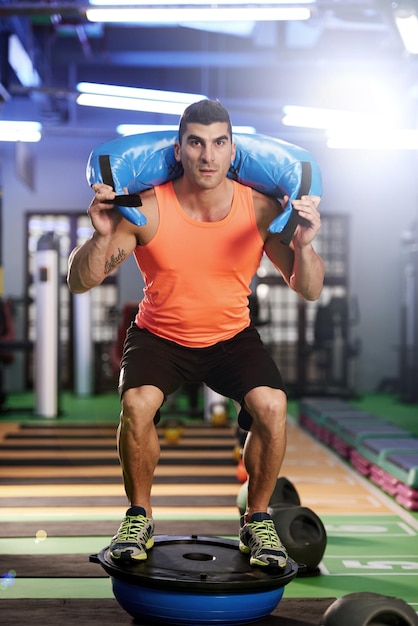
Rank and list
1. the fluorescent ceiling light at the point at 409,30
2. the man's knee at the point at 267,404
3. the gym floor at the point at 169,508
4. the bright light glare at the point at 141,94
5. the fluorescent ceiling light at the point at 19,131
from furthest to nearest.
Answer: the fluorescent ceiling light at the point at 19,131
the bright light glare at the point at 141,94
the fluorescent ceiling light at the point at 409,30
the gym floor at the point at 169,508
the man's knee at the point at 267,404

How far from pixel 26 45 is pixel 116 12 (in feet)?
9.81

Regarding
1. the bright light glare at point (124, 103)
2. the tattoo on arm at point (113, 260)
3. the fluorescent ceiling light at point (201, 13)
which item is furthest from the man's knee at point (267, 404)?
the bright light glare at point (124, 103)

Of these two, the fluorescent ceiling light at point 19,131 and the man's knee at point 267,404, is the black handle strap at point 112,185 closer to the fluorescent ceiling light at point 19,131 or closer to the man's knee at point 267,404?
the man's knee at point 267,404

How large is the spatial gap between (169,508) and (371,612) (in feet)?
7.81

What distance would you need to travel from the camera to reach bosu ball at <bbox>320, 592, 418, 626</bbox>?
1879 millimetres

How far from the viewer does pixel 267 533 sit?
247 centimetres

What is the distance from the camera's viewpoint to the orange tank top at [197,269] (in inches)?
101

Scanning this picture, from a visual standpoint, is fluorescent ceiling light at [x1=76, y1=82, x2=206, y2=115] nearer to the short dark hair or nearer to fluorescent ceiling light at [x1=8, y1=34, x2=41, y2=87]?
fluorescent ceiling light at [x1=8, y1=34, x2=41, y2=87]

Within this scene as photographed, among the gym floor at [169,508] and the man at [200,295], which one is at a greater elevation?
the man at [200,295]

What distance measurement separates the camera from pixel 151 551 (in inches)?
99.4

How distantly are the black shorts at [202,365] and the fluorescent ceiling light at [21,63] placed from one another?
17.8 ft

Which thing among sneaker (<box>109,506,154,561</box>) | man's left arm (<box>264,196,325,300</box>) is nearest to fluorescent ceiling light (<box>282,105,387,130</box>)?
man's left arm (<box>264,196,325,300</box>)

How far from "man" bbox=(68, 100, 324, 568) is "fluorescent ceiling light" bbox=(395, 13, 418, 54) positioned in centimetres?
349

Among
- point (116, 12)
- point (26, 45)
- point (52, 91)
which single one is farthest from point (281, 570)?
point (26, 45)
